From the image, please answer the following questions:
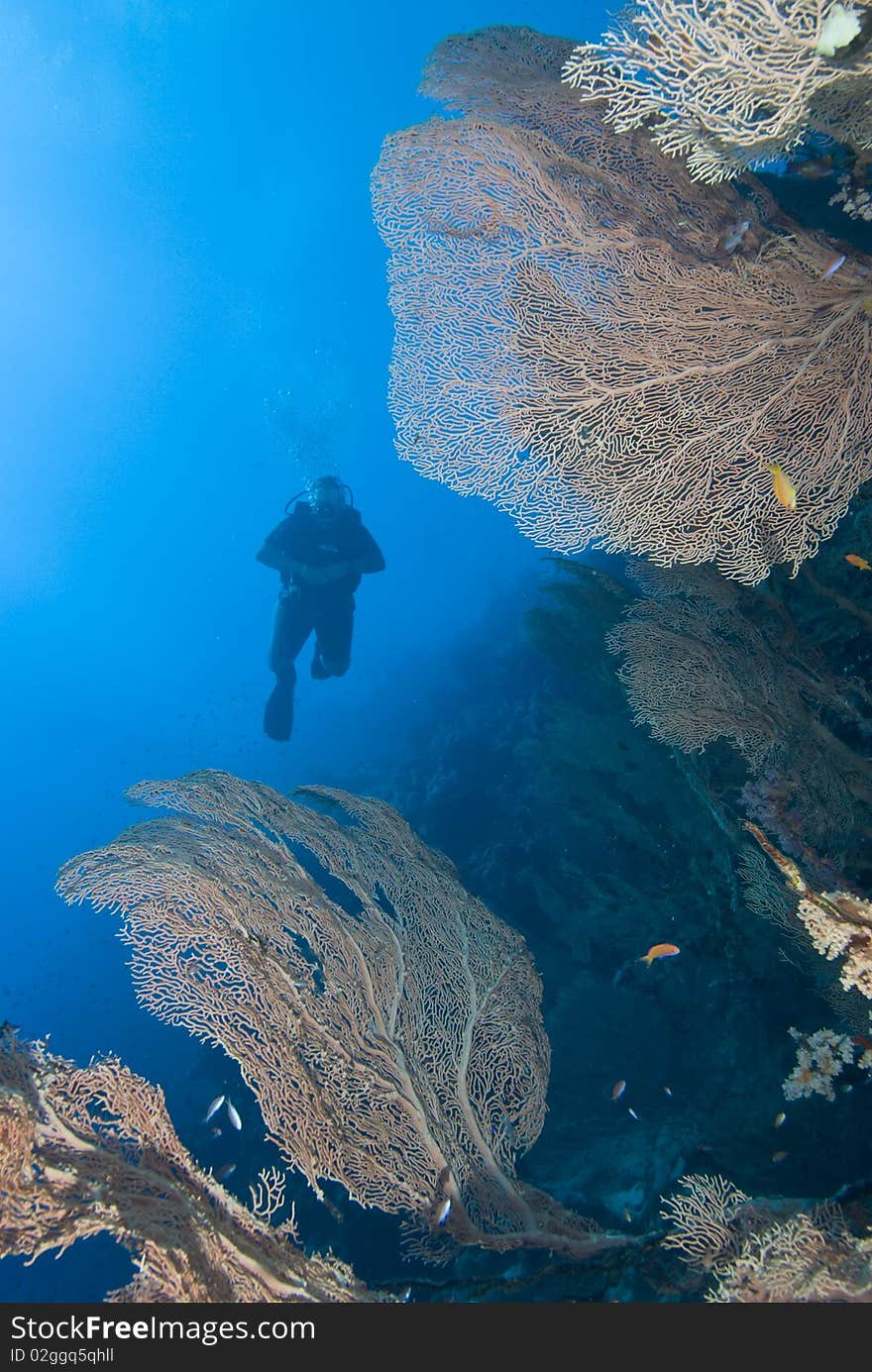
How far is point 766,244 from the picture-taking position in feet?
10.8

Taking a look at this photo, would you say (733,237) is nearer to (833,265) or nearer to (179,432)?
(833,265)

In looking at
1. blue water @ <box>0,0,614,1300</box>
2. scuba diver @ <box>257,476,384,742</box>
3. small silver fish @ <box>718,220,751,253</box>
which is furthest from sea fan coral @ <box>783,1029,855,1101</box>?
blue water @ <box>0,0,614,1300</box>

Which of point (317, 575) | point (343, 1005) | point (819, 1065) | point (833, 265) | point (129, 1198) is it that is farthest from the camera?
point (317, 575)

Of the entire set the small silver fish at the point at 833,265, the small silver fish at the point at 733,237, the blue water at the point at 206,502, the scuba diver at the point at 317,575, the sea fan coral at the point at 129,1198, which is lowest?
the sea fan coral at the point at 129,1198

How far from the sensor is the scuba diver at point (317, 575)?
32.5 ft

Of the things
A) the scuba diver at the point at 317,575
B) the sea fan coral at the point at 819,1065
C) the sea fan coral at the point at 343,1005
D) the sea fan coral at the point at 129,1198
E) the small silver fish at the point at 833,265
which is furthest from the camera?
the scuba diver at the point at 317,575

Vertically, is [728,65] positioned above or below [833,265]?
above

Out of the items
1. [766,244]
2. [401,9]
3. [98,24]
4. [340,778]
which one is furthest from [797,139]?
[98,24]

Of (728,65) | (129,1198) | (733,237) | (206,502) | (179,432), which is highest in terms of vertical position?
(179,432)

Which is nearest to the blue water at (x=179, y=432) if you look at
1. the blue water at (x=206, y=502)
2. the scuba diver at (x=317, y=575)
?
the blue water at (x=206, y=502)

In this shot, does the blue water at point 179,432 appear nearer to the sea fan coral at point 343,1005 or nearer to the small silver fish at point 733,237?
the sea fan coral at point 343,1005

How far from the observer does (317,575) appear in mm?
10188

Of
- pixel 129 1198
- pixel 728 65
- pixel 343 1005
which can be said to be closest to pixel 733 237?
pixel 728 65

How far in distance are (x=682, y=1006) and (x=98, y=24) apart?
56.9 metres
